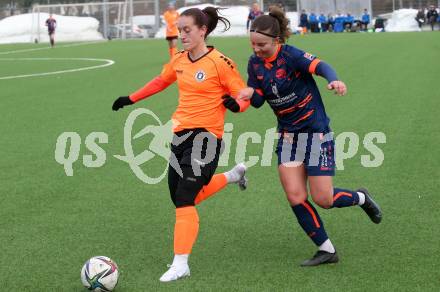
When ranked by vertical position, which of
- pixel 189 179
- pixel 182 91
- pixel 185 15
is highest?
pixel 185 15

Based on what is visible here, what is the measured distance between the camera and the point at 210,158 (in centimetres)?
605

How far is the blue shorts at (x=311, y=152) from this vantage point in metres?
5.94

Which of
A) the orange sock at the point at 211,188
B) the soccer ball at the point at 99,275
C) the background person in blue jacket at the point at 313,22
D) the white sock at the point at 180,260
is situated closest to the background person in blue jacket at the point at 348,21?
the background person in blue jacket at the point at 313,22

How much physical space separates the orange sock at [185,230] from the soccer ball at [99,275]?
1.60 ft

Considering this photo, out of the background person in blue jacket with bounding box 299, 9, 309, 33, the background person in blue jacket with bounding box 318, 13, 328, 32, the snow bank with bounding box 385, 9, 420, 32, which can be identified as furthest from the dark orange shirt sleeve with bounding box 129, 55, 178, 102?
the snow bank with bounding box 385, 9, 420, 32

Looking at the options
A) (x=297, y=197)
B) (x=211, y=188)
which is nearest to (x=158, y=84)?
(x=211, y=188)

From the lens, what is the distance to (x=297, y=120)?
234 inches

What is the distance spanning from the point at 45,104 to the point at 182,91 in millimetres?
10294

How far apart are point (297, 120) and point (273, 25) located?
0.72 m

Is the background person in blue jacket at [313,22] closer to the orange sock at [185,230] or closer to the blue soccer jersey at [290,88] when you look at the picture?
the blue soccer jersey at [290,88]

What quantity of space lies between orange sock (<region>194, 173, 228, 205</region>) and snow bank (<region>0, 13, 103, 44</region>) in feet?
149

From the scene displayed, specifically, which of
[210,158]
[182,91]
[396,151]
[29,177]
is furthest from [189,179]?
[396,151]

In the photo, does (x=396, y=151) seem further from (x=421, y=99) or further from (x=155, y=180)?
(x=421, y=99)

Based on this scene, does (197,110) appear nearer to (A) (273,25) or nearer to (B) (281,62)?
(B) (281,62)
